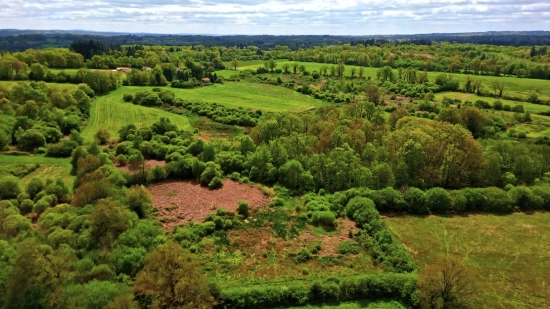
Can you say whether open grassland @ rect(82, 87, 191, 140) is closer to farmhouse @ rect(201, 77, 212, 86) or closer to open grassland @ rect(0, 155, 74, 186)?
open grassland @ rect(0, 155, 74, 186)

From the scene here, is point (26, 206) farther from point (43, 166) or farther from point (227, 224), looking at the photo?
point (227, 224)

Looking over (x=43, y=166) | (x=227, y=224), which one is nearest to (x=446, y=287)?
(x=227, y=224)

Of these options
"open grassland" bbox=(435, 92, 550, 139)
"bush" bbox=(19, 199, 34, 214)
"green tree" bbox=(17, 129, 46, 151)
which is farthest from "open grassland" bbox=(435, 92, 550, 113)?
"bush" bbox=(19, 199, 34, 214)

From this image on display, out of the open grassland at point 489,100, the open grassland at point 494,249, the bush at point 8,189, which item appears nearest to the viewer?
the open grassland at point 494,249

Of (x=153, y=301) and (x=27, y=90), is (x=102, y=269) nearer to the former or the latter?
(x=153, y=301)

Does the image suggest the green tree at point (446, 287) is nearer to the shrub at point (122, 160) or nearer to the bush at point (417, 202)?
the bush at point (417, 202)

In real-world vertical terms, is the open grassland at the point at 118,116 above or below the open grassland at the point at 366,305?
above

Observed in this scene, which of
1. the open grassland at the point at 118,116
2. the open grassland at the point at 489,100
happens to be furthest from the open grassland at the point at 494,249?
the open grassland at the point at 489,100
